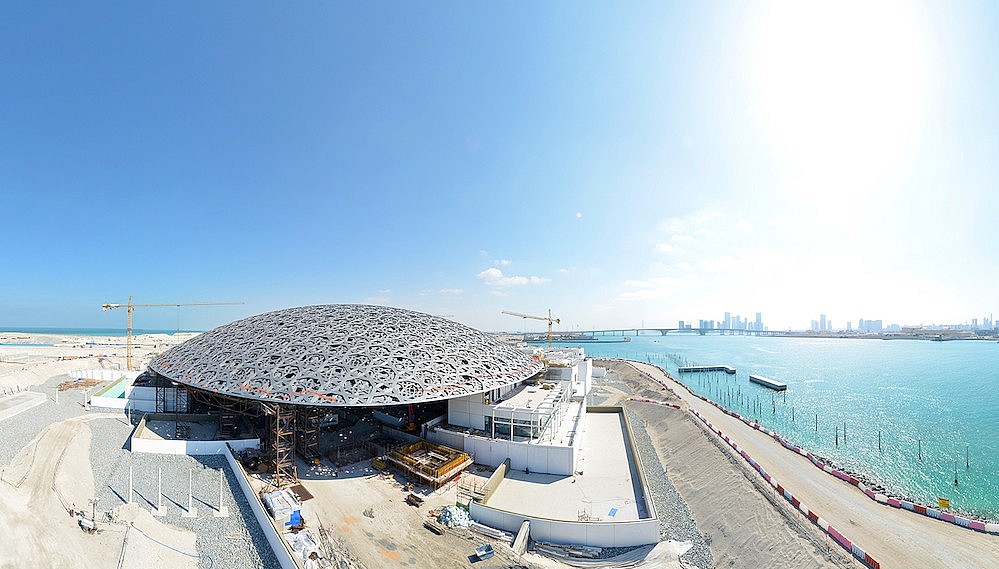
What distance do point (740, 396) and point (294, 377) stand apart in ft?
273

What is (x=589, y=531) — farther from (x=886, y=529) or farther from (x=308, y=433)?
(x=308, y=433)

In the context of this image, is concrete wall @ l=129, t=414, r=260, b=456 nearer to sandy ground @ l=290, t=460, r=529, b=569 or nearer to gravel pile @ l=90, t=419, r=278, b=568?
gravel pile @ l=90, t=419, r=278, b=568

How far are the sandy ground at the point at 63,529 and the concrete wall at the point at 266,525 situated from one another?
8.93 ft

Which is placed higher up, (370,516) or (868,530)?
(370,516)

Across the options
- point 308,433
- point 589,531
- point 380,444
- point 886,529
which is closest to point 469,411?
point 380,444

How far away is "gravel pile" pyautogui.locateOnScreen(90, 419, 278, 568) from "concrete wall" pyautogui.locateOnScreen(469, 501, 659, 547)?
451 inches

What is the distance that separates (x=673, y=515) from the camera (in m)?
25.5

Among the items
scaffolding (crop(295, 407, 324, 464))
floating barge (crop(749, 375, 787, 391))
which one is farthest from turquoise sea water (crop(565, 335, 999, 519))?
scaffolding (crop(295, 407, 324, 464))

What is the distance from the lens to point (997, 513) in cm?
2959

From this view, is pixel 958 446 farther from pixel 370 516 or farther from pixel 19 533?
pixel 19 533

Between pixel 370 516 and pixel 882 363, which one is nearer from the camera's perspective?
pixel 370 516

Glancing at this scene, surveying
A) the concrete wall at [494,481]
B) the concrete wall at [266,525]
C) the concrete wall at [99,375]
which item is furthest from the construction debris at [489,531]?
the concrete wall at [99,375]

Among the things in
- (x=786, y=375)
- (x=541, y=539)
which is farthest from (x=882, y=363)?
(x=541, y=539)

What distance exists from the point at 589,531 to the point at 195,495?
21499 millimetres
